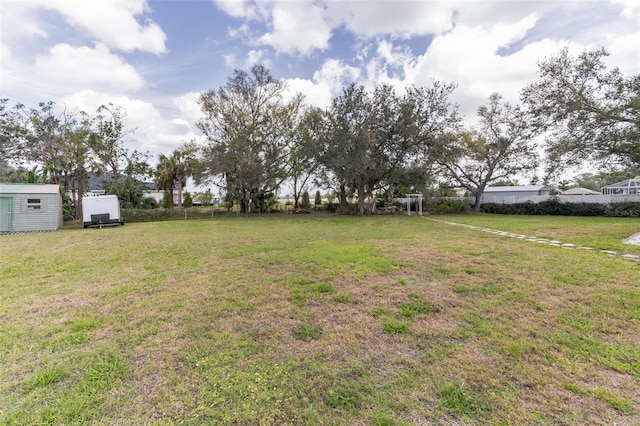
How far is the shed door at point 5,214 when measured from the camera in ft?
40.2

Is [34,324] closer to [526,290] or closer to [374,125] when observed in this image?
[526,290]

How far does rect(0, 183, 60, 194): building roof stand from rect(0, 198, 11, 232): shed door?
1.51ft

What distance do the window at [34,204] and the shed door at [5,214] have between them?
2.05 ft

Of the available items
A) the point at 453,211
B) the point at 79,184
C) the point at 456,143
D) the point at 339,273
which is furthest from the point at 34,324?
the point at 453,211

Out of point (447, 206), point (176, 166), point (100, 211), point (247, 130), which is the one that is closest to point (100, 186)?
point (176, 166)

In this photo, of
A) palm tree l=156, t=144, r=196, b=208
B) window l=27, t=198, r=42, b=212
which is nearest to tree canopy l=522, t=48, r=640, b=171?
window l=27, t=198, r=42, b=212

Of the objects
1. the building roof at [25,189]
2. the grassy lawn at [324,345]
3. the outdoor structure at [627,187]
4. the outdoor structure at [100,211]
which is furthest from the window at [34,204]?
the outdoor structure at [627,187]

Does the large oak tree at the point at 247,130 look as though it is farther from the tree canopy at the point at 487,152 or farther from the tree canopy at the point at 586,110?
the tree canopy at the point at 586,110

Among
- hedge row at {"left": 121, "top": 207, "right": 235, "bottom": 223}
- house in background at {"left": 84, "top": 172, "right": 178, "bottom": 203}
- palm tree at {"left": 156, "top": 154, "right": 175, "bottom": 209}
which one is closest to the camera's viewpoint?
hedge row at {"left": 121, "top": 207, "right": 235, "bottom": 223}

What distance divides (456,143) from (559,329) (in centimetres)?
1916

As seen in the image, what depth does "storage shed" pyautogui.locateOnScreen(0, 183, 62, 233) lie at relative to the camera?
12.3 metres

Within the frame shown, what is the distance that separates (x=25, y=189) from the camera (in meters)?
12.8

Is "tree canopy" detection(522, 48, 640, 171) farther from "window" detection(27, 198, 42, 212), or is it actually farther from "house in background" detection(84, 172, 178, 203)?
"house in background" detection(84, 172, 178, 203)

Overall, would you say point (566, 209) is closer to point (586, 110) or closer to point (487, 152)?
point (487, 152)
